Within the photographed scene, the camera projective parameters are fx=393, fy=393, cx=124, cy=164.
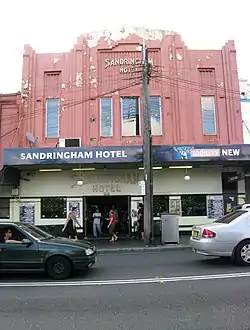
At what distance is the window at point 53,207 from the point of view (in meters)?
20.3

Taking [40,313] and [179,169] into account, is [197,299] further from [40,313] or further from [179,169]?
[179,169]

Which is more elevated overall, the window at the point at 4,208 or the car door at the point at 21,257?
the window at the point at 4,208

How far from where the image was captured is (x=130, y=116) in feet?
67.2

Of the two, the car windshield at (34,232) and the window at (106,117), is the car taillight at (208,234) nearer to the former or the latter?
the car windshield at (34,232)

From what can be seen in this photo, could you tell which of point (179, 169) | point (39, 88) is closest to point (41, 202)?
point (39, 88)

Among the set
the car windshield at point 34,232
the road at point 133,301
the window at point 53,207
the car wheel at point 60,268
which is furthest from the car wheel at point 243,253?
the window at point 53,207

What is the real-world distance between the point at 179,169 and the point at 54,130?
6.79 metres

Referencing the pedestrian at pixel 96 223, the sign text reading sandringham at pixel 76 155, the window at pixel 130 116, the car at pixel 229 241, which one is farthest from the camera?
the window at pixel 130 116

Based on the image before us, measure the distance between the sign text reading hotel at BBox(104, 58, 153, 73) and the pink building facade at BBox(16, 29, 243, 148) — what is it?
5 cm

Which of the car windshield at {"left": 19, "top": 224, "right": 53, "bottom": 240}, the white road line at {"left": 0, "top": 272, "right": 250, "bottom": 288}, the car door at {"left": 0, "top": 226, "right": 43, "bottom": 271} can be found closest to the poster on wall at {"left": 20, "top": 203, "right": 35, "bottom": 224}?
the car windshield at {"left": 19, "top": 224, "right": 53, "bottom": 240}

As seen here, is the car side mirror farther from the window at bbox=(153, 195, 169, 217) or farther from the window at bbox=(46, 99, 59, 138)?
the window at bbox=(153, 195, 169, 217)

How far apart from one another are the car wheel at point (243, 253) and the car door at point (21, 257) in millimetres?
4977

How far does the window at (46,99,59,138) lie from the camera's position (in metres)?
20.3

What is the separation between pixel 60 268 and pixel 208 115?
14.0m
